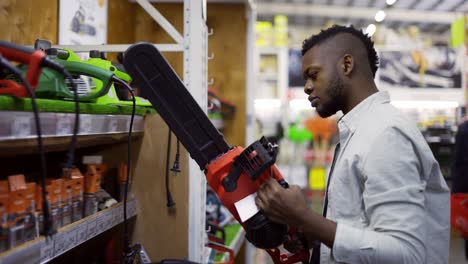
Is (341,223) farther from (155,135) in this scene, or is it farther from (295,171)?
(295,171)

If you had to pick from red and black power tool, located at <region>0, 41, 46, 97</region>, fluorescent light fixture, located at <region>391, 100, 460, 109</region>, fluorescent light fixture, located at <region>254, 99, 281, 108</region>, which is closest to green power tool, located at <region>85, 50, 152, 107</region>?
red and black power tool, located at <region>0, 41, 46, 97</region>

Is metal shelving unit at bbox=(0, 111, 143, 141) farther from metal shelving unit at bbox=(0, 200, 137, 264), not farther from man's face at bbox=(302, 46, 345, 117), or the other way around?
man's face at bbox=(302, 46, 345, 117)

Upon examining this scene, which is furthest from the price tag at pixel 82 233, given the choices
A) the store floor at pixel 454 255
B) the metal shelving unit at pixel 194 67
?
the store floor at pixel 454 255

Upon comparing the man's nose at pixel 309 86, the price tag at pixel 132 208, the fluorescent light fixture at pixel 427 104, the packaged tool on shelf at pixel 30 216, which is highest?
the fluorescent light fixture at pixel 427 104

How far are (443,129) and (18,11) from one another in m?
5.89

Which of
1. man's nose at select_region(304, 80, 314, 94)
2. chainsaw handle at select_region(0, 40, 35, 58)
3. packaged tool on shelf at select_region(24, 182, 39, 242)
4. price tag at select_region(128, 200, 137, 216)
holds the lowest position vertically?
price tag at select_region(128, 200, 137, 216)

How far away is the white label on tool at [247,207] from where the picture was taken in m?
1.20

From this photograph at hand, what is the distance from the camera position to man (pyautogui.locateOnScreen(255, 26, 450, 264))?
1.13 metres

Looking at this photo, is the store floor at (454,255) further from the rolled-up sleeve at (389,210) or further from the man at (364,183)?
the rolled-up sleeve at (389,210)

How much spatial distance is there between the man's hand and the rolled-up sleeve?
0.12 metres

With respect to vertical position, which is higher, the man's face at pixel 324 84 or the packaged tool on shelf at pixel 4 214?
the man's face at pixel 324 84

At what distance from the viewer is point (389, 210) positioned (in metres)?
1.13

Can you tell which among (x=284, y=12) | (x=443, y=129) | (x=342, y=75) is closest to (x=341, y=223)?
(x=342, y=75)

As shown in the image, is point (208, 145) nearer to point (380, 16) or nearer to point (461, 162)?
point (461, 162)
